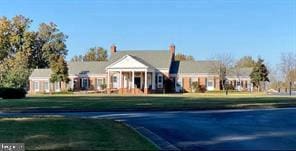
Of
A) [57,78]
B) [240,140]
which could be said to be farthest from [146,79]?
[240,140]

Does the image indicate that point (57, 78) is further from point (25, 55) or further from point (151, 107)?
point (151, 107)

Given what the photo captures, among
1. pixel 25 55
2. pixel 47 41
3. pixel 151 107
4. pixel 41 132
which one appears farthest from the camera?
pixel 47 41

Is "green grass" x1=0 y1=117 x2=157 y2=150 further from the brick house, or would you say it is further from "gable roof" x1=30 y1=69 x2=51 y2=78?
"gable roof" x1=30 y1=69 x2=51 y2=78

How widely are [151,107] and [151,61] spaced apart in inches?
2020

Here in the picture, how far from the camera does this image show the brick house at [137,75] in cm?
7769

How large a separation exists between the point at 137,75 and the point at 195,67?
10.3m

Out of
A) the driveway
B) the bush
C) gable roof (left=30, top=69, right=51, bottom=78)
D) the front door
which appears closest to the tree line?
gable roof (left=30, top=69, right=51, bottom=78)

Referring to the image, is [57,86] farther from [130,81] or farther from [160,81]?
[160,81]

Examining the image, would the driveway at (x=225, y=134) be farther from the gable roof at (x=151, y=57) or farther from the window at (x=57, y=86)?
the window at (x=57, y=86)

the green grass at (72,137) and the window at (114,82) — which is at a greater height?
the window at (114,82)

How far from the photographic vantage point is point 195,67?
8350 cm

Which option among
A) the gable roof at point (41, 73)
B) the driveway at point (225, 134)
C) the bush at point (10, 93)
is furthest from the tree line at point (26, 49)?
the driveway at point (225, 134)

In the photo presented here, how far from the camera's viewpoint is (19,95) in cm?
5206

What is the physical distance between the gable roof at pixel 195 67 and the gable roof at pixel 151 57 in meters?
2.14
